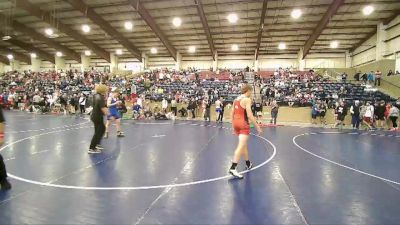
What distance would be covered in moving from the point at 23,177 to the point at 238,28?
2584 cm

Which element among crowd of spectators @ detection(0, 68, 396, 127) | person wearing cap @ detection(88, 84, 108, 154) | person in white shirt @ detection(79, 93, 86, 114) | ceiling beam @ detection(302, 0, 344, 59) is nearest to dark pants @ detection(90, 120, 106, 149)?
person wearing cap @ detection(88, 84, 108, 154)

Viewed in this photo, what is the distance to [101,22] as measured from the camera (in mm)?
26953

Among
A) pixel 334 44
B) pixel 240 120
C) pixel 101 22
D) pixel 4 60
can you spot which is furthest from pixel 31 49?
pixel 240 120

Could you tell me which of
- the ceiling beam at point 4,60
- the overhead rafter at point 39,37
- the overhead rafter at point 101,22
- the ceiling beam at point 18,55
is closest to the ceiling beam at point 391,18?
the overhead rafter at point 101,22

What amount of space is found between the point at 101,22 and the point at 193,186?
84.7 ft

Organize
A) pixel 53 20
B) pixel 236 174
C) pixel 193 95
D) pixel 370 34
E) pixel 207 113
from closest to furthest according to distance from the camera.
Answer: pixel 236 174, pixel 207 113, pixel 193 95, pixel 53 20, pixel 370 34

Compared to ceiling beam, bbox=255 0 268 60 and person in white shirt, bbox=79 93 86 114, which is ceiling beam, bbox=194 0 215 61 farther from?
person in white shirt, bbox=79 93 86 114

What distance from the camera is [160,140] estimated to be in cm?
973

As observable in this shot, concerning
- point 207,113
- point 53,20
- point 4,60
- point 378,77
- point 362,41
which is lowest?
point 207,113

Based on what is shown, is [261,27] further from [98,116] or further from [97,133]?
[97,133]

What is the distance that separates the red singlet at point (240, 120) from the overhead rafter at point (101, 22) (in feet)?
72.3

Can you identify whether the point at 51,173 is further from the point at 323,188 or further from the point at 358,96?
the point at 358,96

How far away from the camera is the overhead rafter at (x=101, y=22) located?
77.5ft

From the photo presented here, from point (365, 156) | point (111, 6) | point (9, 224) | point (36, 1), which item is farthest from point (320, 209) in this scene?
point (36, 1)
